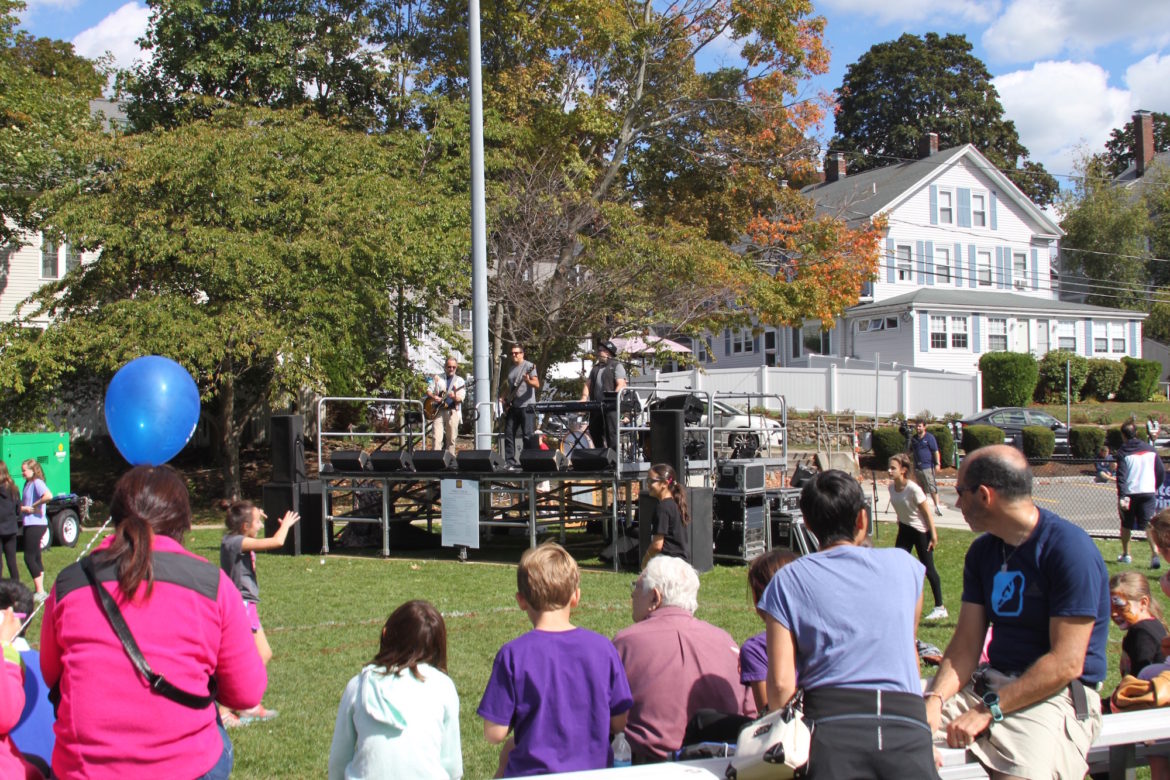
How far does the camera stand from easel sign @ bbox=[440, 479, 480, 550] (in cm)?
1409

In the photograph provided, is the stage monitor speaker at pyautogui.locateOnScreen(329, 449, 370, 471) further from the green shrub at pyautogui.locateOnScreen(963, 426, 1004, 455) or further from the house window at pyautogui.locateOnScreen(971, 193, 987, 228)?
the house window at pyautogui.locateOnScreen(971, 193, 987, 228)

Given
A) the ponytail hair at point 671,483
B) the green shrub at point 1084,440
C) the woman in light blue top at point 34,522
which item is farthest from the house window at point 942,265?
the woman in light blue top at point 34,522

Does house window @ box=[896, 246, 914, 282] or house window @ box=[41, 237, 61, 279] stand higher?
house window @ box=[896, 246, 914, 282]

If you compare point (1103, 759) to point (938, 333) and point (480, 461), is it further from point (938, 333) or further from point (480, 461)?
point (938, 333)

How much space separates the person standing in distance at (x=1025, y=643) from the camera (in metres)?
3.20

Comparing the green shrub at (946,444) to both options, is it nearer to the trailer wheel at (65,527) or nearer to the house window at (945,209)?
the house window at (945,209)

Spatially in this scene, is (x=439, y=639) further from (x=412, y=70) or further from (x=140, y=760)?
(x=412, y=70)

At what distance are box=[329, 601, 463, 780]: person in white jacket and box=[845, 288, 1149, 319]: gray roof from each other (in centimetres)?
3961

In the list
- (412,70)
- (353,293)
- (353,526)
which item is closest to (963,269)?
(412,70)

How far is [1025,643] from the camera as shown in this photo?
3.35 meters

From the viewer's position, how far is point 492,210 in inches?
896

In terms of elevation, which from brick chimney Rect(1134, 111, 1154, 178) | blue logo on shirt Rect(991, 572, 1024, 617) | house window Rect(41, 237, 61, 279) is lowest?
blue logo on shirt Rect(991, 572, 1024, 617)

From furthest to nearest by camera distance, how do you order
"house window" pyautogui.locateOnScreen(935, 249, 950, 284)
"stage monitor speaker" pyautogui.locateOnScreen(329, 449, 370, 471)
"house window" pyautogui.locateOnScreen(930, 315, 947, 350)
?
"house window" pyautogui.locateOnScreen(935, 249, 950, 284), "house window" pyautogui.locateOnScreen(930, 315, 947, 350), "stage monitor speaker" pyautogui.locateOnScreen(329, 449, 370, 471)

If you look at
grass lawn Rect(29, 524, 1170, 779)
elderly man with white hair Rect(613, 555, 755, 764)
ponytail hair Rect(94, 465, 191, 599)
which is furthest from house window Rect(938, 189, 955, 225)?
ponytail hair Rect(94, 465, 191, 599)
